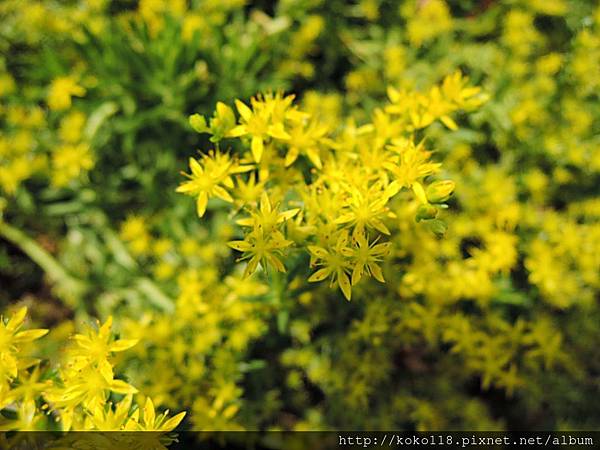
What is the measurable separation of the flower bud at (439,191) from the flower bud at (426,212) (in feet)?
0.10

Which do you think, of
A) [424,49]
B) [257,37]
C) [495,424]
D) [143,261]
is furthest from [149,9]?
[495,424]

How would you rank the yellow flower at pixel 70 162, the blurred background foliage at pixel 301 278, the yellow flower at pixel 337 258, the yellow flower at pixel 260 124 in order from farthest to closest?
1. the yellow flower at pixel 70 162
2. the blurred background foliage at pixel 301 278
3. the yellow flower at pixel 260 124
4. the yellow flower at pixel 337 258

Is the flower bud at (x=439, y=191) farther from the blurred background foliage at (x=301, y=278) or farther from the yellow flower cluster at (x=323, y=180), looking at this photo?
the blurred background foliage at (x=301, y=278)

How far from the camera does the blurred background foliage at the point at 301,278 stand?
6.04 ft

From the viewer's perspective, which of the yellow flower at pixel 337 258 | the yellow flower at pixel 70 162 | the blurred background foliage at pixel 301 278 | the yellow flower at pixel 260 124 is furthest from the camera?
the yellow flower at pixel 70 162

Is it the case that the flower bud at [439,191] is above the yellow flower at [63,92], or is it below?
above

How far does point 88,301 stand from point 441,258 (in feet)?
5.24

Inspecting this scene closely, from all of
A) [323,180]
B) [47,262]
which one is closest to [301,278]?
[323,180]

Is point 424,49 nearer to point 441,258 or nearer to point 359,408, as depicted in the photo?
point 441,258

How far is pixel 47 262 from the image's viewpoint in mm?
2240

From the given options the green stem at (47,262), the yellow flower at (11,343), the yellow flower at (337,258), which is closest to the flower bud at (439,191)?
the yellow flower at (337,258)

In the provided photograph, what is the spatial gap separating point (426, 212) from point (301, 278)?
60 centimetres

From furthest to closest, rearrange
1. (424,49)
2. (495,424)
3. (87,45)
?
(424,49)
(87,45)
(495,424)

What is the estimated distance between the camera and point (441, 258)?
7.04 feet
